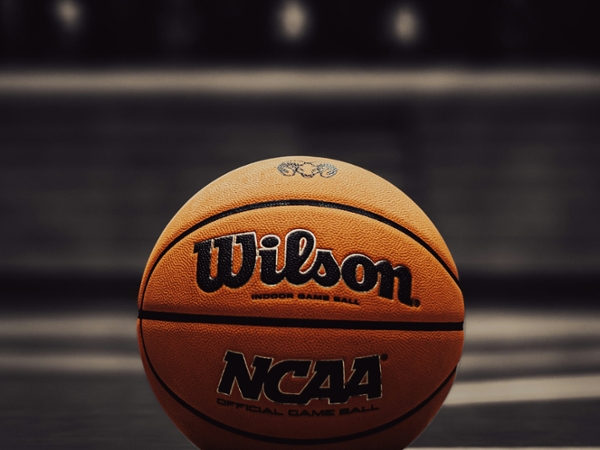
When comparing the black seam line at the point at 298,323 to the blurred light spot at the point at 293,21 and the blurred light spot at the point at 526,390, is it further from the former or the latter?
the blurred light spot at the point at 293,21

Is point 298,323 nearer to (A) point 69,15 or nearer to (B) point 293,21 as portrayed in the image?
(B) point 293,21

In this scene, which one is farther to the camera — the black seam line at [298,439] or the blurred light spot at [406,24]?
the blurred light spot at [406,24]

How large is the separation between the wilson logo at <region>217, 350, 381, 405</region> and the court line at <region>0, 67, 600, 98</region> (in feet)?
12.0

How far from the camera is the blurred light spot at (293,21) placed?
477 centimetres

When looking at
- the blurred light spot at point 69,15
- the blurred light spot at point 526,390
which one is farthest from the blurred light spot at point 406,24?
the blurred light spot at point 526,390

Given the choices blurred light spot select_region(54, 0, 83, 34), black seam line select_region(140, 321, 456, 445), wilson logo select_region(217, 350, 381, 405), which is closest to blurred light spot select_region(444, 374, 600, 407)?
black seam line select_region(140, 321, 456, 445)

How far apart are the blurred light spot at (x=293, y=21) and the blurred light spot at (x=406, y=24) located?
0.58 m

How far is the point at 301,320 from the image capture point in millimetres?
1162

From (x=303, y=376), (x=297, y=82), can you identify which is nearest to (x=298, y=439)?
(x=303, y=376)

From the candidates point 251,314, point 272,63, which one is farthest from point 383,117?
point 251,314

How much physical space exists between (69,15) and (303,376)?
4.46 m

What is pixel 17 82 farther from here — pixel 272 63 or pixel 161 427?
pixel 161 427

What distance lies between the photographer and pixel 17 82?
4.76 metres

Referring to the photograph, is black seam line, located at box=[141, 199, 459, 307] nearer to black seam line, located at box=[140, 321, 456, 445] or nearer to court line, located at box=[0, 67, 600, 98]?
black seam line, located at box=[140, 321, 456, 445]
